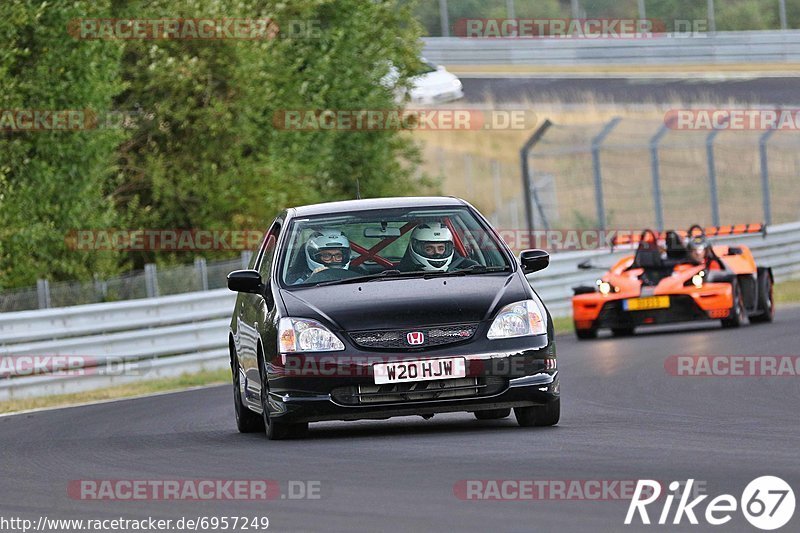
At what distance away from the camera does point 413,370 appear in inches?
388

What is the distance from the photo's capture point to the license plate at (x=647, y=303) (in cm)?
1972

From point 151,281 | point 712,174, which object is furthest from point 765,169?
point 151,281

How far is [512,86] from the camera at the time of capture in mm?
45719

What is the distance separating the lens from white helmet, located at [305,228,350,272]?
10734 millimetres

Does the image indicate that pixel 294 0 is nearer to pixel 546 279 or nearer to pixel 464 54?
pixel 546 279

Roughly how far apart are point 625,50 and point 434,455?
121 feet
